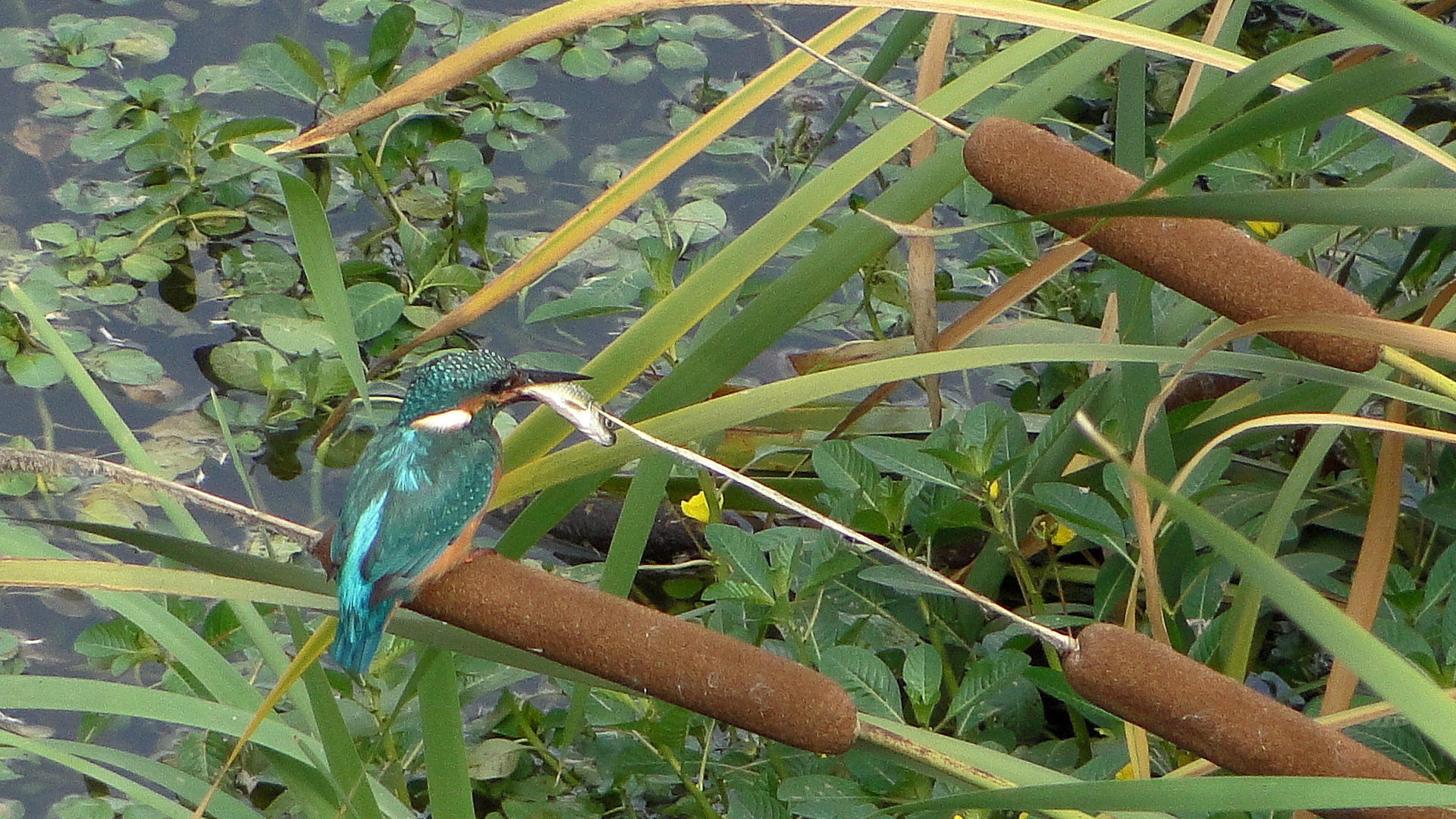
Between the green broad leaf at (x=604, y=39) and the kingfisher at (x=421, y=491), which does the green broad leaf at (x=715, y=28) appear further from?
the kingfisher at (x=421, y=491)

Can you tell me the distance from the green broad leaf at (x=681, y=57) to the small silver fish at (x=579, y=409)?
278 centimetres

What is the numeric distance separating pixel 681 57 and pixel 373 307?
1403 mm

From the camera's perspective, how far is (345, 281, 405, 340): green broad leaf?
11.4 feet

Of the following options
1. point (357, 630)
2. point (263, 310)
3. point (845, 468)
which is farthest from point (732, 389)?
point (357, 630)

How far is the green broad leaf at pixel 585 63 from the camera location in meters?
4.23

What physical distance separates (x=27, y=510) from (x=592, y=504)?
1.29 m

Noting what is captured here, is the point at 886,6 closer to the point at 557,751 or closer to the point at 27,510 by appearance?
the point at 557,751

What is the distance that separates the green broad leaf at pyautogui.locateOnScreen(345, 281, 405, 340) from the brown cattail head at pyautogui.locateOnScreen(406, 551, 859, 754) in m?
2.15

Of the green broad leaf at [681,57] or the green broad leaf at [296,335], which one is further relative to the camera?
the green broad leaf at [681,57]

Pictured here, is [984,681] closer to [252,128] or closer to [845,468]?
[845,468]

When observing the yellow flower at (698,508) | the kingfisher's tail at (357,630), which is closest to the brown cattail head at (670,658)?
the kingfisher's tail at (357,630)

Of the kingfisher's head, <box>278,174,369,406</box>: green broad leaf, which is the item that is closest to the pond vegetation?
<box>278,174,369,406</box>: green broad leaf

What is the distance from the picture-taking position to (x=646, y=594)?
10.5 ft

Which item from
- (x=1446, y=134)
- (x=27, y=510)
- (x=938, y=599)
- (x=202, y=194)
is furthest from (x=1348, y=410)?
(x=202, y=194)
